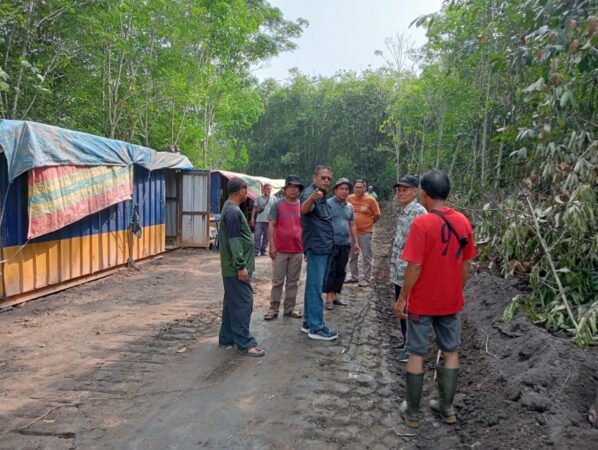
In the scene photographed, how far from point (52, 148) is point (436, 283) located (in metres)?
5.53

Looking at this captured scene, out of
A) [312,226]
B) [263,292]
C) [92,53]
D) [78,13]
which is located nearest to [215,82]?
[92,53]

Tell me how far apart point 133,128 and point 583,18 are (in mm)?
13084

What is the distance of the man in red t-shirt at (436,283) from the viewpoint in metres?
3.11

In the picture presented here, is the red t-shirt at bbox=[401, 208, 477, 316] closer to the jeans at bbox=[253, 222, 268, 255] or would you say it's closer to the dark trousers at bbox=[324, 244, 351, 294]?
the dark trousers at bbox=[324, 244, 351, 294]

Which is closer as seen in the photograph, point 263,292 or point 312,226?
point 312,226

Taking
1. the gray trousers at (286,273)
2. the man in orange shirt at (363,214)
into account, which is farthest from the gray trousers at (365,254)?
the gray trousers at (286,273)

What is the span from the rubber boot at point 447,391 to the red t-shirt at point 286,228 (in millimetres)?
2550

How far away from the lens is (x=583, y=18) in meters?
4.00

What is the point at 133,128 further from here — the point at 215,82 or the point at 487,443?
the point at 487,443

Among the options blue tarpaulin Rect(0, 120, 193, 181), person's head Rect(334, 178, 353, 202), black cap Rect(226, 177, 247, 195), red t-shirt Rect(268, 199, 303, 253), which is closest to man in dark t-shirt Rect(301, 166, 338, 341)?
red t-shirt Rect(268, 199, 303, 253)

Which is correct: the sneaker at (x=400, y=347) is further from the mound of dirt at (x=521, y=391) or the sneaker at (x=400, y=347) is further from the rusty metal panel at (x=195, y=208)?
the rusty metal panel at (x=195, y=208)

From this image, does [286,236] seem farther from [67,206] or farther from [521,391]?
[67,206]

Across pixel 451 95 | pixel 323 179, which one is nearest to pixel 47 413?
pixel 323 179

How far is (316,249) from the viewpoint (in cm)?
496
